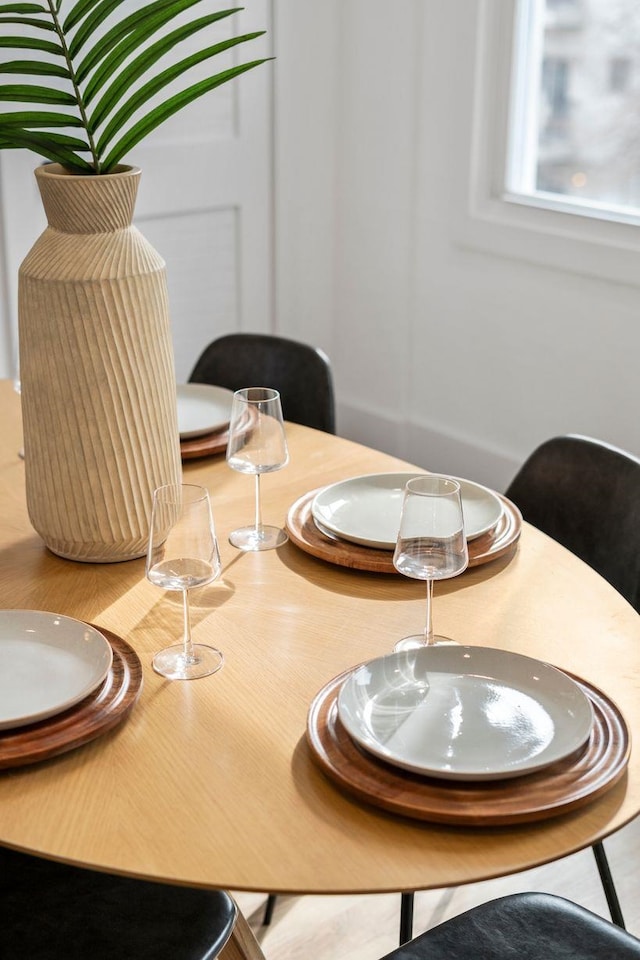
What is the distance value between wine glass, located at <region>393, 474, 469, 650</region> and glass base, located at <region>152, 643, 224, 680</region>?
22cm

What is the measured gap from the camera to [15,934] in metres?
1.22

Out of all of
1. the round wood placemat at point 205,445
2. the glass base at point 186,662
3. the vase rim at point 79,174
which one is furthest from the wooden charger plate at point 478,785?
the round wood placemat at point 205,445

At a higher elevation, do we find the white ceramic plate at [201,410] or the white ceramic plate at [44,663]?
the white ceramic plate at [201,410]

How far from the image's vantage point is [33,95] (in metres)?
1.39

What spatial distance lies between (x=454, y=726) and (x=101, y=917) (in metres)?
0.46

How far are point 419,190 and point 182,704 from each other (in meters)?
2.67

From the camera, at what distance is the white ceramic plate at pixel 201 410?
187 centimetres

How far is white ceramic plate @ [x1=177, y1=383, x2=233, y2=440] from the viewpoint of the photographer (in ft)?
6.12

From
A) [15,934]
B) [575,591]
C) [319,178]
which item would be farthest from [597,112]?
[15,934]

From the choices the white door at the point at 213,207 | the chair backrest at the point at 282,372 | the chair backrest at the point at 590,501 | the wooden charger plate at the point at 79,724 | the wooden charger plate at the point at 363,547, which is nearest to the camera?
the wooden charger plate at the point at 79,724

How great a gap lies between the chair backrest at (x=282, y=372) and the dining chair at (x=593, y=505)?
1.86ft

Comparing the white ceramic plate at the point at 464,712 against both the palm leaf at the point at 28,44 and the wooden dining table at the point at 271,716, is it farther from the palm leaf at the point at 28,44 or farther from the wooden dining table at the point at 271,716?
the palm leaf at the point at 28,44

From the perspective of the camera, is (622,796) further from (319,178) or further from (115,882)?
(319,178)

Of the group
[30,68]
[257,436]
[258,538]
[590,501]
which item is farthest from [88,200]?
[590,501]
